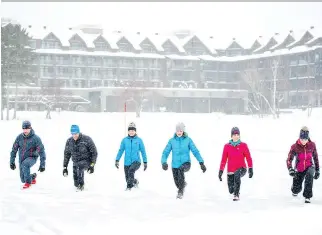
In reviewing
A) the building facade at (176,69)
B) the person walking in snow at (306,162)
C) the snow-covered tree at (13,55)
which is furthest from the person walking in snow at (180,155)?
the building facade at (176,69)

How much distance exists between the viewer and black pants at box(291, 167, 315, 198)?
8.23m

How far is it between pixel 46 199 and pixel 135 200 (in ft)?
5.11

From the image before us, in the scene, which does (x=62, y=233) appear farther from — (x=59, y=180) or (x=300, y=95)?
(x=300, y=95)

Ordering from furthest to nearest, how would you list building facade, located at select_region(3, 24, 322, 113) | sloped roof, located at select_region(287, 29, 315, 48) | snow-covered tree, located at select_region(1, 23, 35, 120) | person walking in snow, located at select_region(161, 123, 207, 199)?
sloped roof, located at select_region(287, 29, 315, 48) < building facade, located at select_region(3, 24, 322, 113) < snow-covered tree, located at select_region(1, 23, 35, 120) < person walking in snow, located at select_region(161, 123, 207, 199)

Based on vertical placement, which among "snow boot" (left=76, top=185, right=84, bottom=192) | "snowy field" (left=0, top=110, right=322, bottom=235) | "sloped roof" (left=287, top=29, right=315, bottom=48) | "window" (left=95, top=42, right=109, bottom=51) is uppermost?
"sloped roof" (left=287, top=29, right=315, bottom=48)

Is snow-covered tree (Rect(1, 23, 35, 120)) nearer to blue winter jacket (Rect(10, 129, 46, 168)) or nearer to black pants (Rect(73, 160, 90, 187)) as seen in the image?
blue winter jacket (Rect(10, 129, 46, 168))

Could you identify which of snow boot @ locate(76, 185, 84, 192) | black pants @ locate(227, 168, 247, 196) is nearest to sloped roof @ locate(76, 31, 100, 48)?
snow boot @ locate(76, 185, 84, 192)

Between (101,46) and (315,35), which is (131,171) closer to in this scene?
(315,35)

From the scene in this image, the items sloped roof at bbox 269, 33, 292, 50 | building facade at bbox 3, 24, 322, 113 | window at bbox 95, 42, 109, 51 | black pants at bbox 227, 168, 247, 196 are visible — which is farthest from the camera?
window at bbox 95, 42, 109, 51

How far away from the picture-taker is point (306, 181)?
8.25 meters

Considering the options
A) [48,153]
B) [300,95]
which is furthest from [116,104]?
[48,153]

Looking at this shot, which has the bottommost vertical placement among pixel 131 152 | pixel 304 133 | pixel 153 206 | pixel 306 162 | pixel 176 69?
pixel 153 206

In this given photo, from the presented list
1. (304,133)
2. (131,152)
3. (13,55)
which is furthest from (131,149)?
(13,55)

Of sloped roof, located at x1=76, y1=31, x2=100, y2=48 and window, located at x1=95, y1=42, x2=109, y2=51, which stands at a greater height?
sloped roof, located at x1=76, y1=31, x2=100, y2=48
